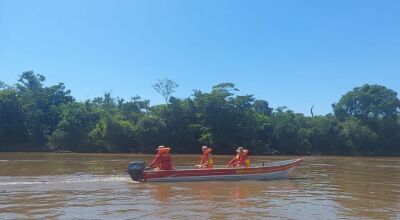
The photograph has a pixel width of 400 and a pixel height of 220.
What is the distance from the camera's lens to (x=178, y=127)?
56.8 metres

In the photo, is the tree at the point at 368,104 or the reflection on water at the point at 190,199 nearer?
the reflection on water at the point at 190,199

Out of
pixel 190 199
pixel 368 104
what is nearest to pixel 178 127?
pixel 368 104

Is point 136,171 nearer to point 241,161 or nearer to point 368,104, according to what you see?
point 241,161

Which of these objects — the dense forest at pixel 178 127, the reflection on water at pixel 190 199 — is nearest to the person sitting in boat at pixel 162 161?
the reflection on water at pixel 190 199

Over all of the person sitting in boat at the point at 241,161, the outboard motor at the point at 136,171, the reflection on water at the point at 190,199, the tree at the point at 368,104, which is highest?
the tree at the point at 368,104

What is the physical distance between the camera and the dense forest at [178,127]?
5528 cm

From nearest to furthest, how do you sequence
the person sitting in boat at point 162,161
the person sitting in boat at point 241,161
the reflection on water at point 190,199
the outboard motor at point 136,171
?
the reflection on water at point 190,199 < the outboard motor at point 136,171 < the person sitting in boat at point 162,161 < the person sitting in boat at point 241,161

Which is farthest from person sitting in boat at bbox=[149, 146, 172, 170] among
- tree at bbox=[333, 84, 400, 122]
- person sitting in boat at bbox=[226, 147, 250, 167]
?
tree at bbox=[333, 84, 400, 122]

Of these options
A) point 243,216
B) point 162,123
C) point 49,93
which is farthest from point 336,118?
point 243,216

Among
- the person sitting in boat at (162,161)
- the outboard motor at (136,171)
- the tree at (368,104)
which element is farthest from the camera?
the tree at (368,104)

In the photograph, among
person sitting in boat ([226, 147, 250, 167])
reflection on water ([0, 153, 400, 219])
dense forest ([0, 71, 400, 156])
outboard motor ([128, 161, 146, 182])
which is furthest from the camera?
dense forest ([0, 71, 400, 156])

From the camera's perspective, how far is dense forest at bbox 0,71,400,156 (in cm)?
5528

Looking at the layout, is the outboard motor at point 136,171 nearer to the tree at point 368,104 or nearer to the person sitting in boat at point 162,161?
the person sitting in boat at point 162,161

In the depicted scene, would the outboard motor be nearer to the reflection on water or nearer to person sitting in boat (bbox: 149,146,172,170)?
the reflection on water
